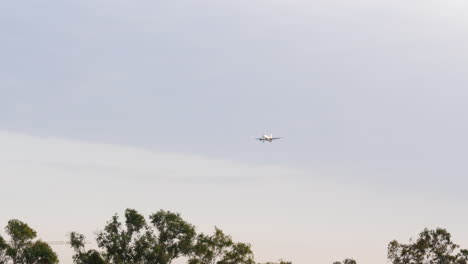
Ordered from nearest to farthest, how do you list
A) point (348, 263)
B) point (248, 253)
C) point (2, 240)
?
point (248, 253) < point (2, 240) < point (348, 263)

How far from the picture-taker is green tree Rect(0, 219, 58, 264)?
543 ft

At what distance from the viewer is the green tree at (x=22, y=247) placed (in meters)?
166

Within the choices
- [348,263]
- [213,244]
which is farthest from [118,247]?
[348,263]

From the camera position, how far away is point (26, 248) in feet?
550

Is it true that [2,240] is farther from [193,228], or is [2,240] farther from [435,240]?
[435,240]

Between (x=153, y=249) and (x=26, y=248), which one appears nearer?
(x=153, y=249)

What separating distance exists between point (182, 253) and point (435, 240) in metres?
41.7

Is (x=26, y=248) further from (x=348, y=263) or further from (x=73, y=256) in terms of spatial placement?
(x=348, y=263)

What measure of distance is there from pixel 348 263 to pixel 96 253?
49.2 m

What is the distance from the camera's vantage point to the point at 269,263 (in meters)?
162

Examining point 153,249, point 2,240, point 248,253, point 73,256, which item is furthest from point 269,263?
point 2,240

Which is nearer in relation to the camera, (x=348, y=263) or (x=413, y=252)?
(x=413, y=252)

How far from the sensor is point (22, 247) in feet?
550

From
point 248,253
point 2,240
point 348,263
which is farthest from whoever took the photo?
point 348,263
